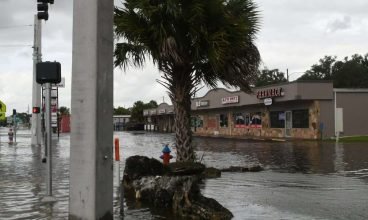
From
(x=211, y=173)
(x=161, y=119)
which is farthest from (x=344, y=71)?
(x=211, y=173)

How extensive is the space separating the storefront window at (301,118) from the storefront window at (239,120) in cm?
984

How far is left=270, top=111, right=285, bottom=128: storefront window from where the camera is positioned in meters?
44.0

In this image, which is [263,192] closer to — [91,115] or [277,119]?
[91,115]

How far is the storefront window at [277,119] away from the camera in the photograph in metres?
44.0

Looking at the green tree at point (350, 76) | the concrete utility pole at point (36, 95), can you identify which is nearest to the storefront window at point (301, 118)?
the concrete utility pole at point (36, 95)

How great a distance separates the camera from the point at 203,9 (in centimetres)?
1359

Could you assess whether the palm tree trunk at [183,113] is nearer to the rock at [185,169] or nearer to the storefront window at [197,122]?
the rock at [185,169]

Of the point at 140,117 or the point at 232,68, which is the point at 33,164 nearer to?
the point at 232,68

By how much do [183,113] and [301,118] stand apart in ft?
93.6

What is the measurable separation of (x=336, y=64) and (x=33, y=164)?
77009 millimetres

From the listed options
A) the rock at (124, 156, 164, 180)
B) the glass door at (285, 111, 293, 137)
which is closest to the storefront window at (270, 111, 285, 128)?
the glass door at (285, 111, 293, 137)

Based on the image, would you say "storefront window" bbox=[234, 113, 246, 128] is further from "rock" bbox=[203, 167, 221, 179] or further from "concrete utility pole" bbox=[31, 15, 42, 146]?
"rock" bbox=[203, 167, 221, 179]

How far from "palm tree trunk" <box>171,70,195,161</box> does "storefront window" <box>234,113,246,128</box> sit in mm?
37470

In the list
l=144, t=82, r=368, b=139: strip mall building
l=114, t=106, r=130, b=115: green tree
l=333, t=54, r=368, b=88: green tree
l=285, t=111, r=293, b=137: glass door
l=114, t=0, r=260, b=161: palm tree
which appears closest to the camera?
l=114, t=0, r=260, b=161: palm tree
